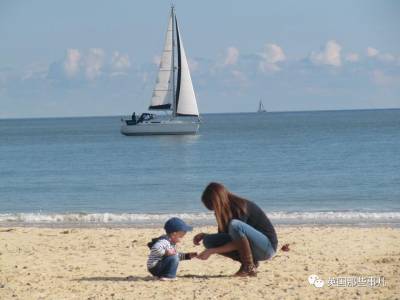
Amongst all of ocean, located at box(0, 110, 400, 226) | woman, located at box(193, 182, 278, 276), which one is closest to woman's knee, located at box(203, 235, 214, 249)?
woman, located at box(193, 182, 278, 276)

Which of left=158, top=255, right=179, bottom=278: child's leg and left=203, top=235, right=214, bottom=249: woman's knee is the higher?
left=203, top=235, right=214, bottom=249: woman's knee

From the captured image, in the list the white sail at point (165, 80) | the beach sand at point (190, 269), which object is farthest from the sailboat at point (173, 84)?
the beach sand at point (190, 269)

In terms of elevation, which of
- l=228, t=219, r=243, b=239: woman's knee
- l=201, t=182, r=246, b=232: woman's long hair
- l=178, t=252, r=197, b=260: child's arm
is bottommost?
l=178, t=252, r=197, b=260: child's arm

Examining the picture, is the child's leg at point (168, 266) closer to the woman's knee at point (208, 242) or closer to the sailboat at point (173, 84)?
the woman's knee at point (208, 242)

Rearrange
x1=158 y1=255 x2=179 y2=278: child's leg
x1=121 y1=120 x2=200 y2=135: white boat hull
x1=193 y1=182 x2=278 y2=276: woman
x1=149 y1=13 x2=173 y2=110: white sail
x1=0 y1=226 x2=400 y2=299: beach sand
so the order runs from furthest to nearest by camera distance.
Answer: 1. x1=121 y1=120 x2=200 y2=135: white boat hull
2. x1=149 y1=13 x2=173 y2=110: white sail
3. x1=158 y1=255 x2=179 y2=278: child's leg
4. x1=193 y1=182 x2=278 y2=276: woman
5. x1=0 y1=226 x2=400 y2=299: beach sand

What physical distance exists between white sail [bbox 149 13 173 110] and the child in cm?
5023

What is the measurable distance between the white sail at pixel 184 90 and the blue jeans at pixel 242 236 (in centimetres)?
5000

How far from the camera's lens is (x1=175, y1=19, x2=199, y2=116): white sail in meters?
58.3

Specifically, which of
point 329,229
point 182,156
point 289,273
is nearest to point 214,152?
point 182,156

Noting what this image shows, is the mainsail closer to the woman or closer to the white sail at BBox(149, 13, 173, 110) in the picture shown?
the white sail at BBox(149, 13, 173, 110)

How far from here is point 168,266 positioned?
8.75 meters

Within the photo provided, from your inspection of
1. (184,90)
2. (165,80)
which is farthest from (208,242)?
(165,80)

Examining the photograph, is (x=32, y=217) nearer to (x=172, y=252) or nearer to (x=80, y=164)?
(x=172, y=252)

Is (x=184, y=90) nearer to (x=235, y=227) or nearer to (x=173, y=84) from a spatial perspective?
(x=173, y=84)
